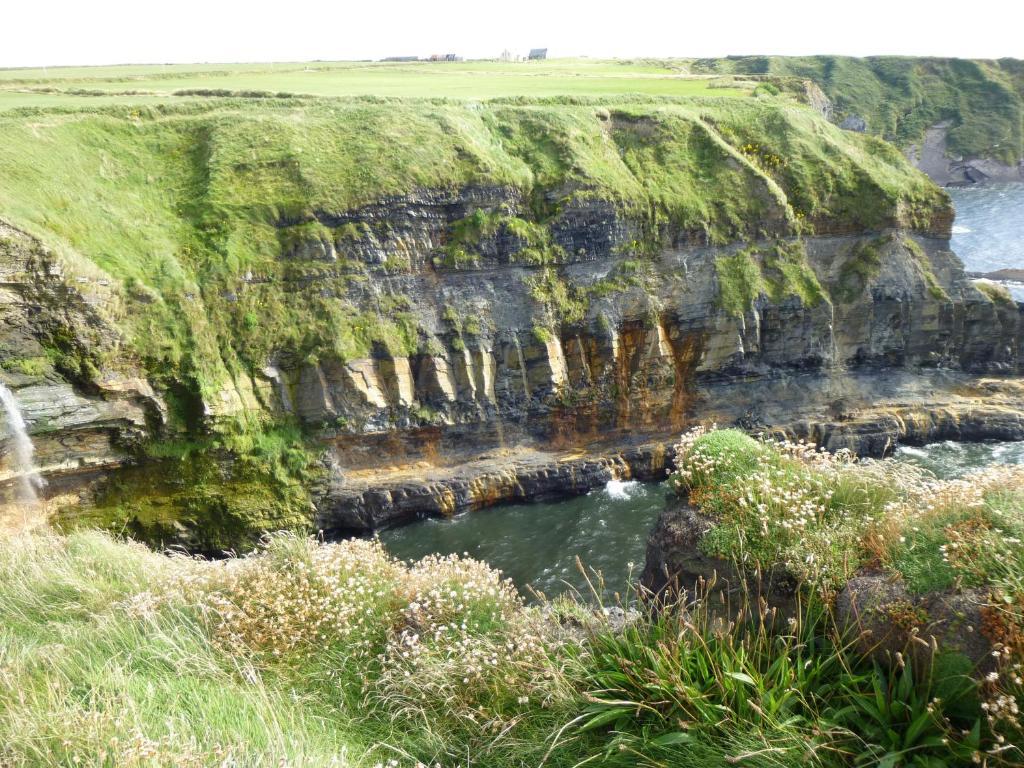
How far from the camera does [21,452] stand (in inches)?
709

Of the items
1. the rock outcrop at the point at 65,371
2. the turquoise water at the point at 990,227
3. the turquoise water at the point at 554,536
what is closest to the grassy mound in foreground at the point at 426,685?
the turquoise water at the point at 554,536

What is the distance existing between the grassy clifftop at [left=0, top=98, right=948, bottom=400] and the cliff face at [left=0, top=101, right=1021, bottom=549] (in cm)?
11

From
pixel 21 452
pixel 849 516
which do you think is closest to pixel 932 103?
pixel 849 516

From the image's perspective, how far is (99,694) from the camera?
5.40m

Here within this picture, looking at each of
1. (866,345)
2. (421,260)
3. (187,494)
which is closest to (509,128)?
(421,260)

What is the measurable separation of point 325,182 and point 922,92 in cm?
8783

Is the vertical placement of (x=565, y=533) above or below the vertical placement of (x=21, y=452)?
below

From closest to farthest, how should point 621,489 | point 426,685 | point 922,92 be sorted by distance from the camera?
point 426,685 → point 621,489 → point 922,92

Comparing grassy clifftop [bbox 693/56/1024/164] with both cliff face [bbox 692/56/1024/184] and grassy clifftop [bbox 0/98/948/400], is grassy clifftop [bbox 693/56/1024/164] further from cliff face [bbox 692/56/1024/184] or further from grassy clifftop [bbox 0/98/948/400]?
grassy clifftop [bbox 0/98/948/400]

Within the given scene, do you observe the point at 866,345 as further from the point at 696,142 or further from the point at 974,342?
the point at 696,142

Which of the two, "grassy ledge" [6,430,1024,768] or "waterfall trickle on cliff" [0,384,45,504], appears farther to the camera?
"waterfall trickle on cliff" [0,384,45,504]

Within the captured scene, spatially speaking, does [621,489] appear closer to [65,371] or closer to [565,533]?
[565,533]

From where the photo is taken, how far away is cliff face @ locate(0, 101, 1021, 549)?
65.4ft

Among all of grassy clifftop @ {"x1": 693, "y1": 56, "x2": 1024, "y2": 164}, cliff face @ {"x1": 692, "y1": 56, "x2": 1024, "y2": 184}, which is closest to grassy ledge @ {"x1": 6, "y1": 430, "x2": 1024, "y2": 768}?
grassy clifftop @ {"x1": 693, "y1": 56, "x2": 1024, "y2": 164}
